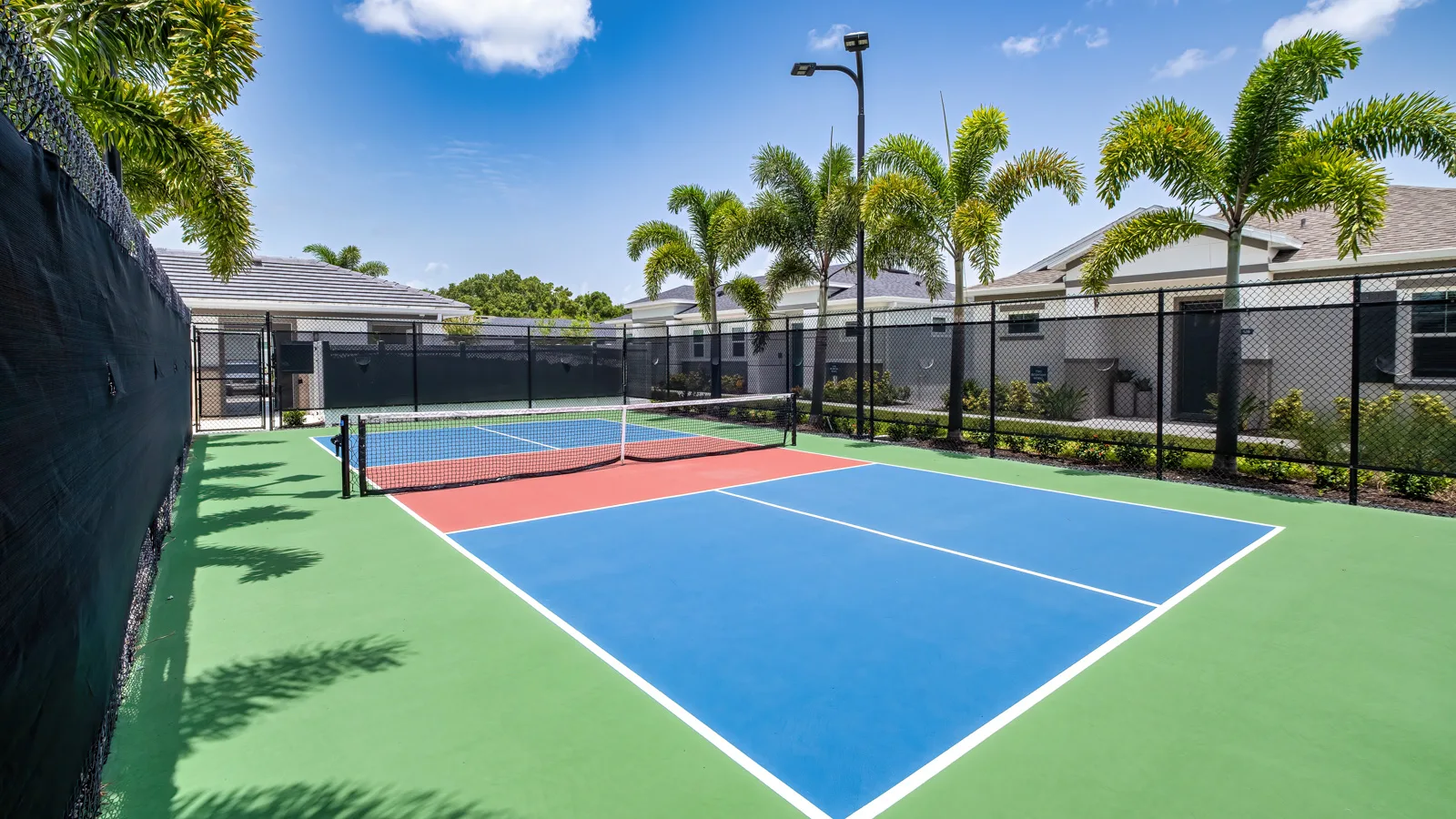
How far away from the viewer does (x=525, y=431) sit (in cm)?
1703

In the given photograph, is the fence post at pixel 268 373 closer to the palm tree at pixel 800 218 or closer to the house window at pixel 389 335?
the house window at pixel 389 335

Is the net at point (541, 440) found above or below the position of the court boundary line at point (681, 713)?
above

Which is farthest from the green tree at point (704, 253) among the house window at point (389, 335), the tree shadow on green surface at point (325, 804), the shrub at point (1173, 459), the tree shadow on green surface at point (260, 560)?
the tree shadow on green surface at point (325, 804)

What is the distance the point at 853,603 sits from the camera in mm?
5316

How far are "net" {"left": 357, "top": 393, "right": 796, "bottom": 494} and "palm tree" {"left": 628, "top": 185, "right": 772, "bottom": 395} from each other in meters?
2.74

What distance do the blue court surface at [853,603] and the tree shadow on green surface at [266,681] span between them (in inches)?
48.2

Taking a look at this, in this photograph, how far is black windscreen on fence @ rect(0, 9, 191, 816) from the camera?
1.84 meters

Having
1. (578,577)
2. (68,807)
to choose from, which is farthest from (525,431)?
(68,807)

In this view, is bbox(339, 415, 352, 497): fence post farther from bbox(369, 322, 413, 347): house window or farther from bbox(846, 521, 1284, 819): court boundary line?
bbox(369, 322, 413, 347): house window

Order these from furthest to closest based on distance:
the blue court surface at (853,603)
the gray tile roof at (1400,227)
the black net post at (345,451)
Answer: the gray tile roof at (1400,227), the black net post at (345,451), the blue court surface at (853,603)

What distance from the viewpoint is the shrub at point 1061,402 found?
17.7m

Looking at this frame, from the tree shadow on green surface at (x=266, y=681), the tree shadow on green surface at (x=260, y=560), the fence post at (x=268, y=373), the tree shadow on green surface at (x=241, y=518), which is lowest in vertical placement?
the tree shadow on green surface at (x=266, y=681)

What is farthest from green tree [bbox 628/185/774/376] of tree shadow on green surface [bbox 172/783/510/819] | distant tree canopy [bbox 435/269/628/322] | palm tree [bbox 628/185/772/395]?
distant tree canopy [bbox 435/269/628/322]

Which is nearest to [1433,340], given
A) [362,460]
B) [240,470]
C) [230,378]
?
[362,460]
